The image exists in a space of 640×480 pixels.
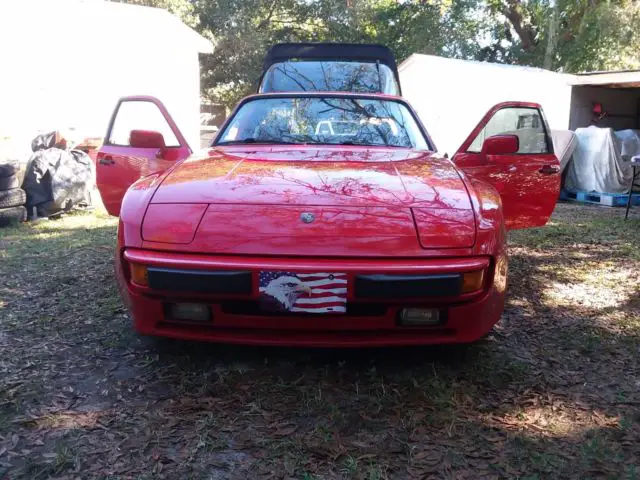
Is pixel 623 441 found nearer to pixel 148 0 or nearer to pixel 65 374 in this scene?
pixel 65 374

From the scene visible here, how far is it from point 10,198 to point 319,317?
5.29 meters

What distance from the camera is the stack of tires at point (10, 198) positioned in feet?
20.4

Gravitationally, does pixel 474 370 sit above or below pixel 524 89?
below

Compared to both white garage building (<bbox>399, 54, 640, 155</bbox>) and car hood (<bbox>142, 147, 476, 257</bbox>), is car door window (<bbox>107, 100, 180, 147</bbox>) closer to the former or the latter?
white garage building (<bbox>399, 54, 640, 155</bbox>)

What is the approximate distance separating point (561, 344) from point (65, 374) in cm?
251

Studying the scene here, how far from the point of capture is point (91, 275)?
4355mm

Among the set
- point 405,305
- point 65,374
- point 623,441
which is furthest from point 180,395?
point 623,441

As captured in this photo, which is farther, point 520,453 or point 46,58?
point 46,58

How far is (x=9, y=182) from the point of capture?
247 inches

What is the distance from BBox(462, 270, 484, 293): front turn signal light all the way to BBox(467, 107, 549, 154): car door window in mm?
1724

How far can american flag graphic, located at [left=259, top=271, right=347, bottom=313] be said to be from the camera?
221 centimetres

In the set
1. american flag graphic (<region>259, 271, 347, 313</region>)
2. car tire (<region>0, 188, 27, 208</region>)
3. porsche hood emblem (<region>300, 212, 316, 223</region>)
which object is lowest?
car tire (<region>0, 188, 27, 208</region>)

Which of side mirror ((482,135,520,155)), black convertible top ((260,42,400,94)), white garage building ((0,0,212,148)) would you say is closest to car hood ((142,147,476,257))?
side mirror ((482,135,520,155))

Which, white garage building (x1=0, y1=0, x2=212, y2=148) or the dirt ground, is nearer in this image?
the dirt ground
